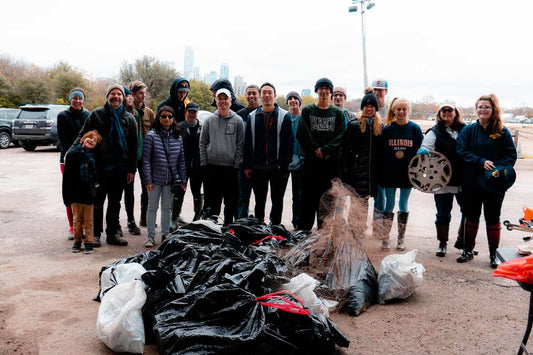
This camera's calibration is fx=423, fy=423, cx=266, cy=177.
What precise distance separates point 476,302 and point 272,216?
Answer: 2.76 m

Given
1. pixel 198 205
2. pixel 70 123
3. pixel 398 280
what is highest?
pixel 70 123

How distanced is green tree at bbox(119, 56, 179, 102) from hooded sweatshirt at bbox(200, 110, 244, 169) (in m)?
29.9

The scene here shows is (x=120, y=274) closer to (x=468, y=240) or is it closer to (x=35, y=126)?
(x=468, y=240)

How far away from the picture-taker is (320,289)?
12.4 feet

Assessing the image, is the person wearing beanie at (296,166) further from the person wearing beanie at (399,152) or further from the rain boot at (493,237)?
the rain boot at (493,237)

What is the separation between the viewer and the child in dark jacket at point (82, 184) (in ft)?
17.1

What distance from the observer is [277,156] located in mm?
5754

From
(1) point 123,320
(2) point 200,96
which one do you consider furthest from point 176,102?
(2) point 200,96

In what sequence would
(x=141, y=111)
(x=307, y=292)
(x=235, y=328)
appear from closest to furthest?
1. (x=235, y=328)
2. (x=307, y=292)
3. (x=141, y=111)

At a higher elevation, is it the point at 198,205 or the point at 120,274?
the point at 198,205

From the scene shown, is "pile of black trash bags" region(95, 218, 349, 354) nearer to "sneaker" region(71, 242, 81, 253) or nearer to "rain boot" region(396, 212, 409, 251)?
"sneaker" region(71, 242, 81, 253)

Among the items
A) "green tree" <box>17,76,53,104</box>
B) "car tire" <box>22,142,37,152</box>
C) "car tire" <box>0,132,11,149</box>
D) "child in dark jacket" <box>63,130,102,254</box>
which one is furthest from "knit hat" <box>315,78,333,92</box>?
"green tree" <box>17,76,53,104</box>

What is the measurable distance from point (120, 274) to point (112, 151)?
243 centimetres

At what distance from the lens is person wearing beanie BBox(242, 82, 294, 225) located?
18.8 ft
